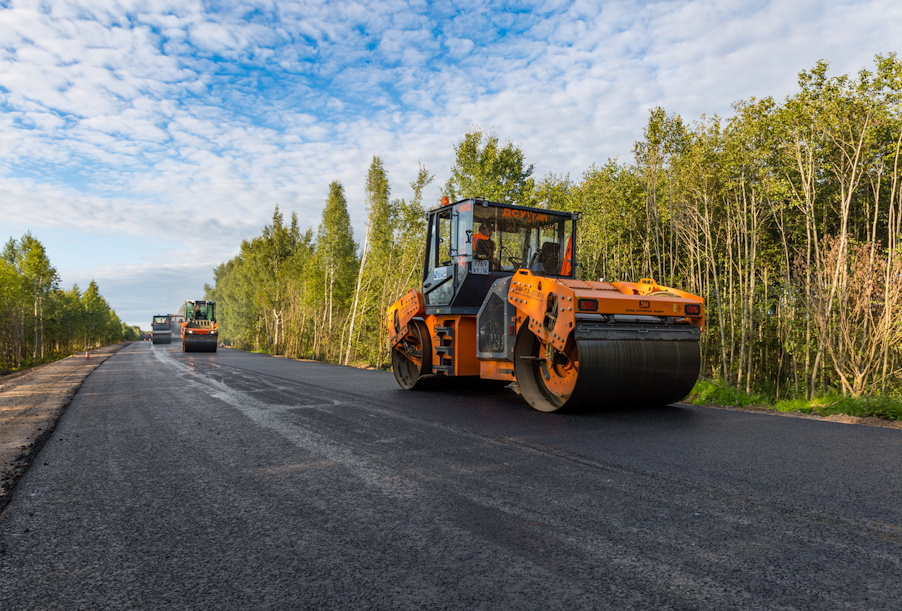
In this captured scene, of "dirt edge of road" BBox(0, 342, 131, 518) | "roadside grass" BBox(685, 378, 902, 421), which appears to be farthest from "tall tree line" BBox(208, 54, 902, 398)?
"dirt edge of road" BBox(0, 342, 131, 518)

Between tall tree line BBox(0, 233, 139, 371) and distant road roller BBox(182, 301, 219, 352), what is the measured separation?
8898 mm

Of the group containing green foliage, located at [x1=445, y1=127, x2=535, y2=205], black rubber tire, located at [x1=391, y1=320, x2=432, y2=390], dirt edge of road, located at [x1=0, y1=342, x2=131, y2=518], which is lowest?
dirt edge of road, located at [x1=0, y1=342, x2=131, y2=518]

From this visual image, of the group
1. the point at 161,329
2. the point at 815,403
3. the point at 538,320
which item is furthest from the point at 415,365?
the point at 161,329

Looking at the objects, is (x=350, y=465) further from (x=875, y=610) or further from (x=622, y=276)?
(x=622, y=276)

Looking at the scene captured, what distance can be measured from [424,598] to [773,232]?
15.3m

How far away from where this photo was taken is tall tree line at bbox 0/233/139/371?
35.5 m

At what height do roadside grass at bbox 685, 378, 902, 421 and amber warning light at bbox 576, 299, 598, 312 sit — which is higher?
amber warning light at bbox 576, 299, 598, 312

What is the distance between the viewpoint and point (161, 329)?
45.2 meters

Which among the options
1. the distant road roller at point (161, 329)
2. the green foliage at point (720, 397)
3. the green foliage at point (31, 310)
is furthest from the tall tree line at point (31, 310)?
the green foliage at point (720, 397)

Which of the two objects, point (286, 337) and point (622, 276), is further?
point (286, 337)

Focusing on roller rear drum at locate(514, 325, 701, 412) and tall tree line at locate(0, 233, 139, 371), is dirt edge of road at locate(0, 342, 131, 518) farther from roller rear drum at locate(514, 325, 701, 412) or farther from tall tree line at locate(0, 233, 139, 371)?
tall tree line at locate(0, 233, 139, 371)

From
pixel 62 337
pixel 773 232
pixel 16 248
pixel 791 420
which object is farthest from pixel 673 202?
pixel 62 337

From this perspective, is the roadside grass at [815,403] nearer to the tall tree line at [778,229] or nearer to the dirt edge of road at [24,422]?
the tall tree line at [778,229]

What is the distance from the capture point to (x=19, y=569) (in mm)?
2381
